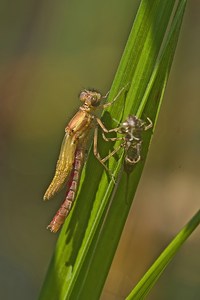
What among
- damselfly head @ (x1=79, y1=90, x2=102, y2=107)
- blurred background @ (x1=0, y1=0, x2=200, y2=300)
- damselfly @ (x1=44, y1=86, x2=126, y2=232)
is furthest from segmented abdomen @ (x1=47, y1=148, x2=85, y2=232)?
blurred background @ (x1=0, y1=0, x2=200, y2=300)

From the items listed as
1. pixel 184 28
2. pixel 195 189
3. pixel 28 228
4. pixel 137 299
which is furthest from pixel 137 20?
pixel 28 228

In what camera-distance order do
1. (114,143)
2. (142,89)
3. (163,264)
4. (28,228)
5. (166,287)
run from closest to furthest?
(163,264), (142,89), (114,143), (166,287), (28,228)

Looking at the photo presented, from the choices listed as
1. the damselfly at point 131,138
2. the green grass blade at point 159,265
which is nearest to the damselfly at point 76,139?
the damselfly at point 131,138

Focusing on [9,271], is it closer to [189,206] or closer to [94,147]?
[189,206]

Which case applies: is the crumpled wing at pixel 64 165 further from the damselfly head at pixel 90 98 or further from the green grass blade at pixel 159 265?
the green grass blade at pixel 159 265

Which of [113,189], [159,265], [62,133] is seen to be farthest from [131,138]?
[62,133]

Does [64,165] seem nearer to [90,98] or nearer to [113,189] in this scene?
[90,98]
